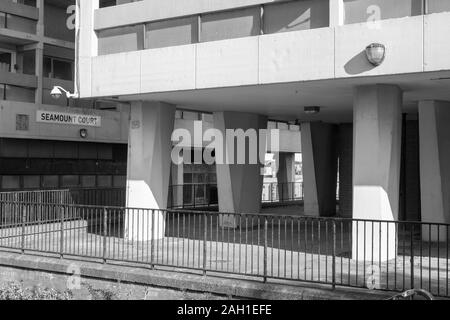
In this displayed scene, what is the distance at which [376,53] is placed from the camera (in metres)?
10.3

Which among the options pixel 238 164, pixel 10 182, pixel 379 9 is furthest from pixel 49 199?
pixel 379 9

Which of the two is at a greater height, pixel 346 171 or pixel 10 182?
pixel 346 171

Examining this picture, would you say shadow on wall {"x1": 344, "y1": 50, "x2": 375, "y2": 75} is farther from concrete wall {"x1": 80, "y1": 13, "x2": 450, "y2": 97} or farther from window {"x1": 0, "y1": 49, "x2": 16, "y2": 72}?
window {"x1": 0, "y1": 49, "x2": 16, "y2": 72}

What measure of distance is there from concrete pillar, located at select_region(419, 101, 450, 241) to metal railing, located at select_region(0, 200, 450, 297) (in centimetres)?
51

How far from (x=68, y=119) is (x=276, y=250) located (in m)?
15.9

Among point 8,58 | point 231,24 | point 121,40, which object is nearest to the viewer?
point 231,24

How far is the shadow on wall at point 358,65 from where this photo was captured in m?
10.6

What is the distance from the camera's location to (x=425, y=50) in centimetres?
997

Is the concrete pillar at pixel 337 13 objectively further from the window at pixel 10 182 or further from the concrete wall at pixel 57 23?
the concrete wall at pixel 57 23

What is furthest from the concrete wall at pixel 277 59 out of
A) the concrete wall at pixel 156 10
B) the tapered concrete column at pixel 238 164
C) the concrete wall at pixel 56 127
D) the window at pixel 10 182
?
the window at pixel 10 182

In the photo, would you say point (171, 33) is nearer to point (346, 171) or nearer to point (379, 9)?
point (379, 9)
